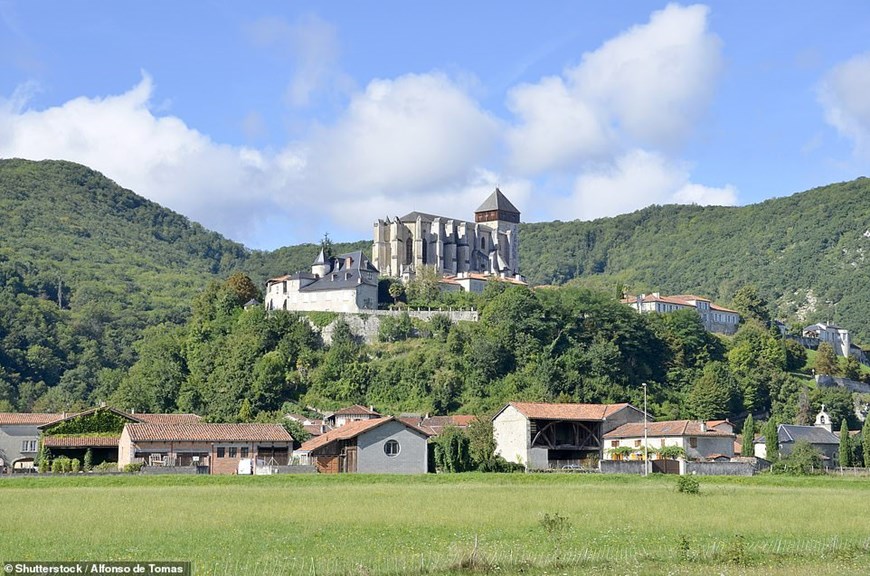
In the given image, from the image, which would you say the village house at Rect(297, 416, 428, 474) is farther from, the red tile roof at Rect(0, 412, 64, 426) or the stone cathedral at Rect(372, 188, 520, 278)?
the stone cathedral at Rect(372, 188, 520, 278)

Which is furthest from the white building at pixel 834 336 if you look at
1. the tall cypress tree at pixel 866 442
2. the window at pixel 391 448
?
the window at pixel 391 448

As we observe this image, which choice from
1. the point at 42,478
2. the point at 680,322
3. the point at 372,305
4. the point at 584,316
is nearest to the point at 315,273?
the point at 372,305

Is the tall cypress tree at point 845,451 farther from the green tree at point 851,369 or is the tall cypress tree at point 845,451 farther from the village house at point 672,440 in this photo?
the green tree at point 851,369

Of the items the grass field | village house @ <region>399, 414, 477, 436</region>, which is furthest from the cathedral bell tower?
the grass field

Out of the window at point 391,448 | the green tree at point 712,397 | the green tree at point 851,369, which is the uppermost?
the green tree at point 851,369

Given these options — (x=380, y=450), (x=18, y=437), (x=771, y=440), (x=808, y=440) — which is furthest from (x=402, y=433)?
(x=808, y=440)

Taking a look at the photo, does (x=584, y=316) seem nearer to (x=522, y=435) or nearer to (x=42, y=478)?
(x=522, y=435)

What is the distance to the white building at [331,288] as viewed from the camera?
118 m

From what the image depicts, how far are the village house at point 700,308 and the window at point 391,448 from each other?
212 ft

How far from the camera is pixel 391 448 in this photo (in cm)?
7181

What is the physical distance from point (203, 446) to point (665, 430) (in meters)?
31.7

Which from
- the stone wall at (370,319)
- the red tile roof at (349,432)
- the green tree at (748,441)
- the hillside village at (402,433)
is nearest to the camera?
the red tile roof at (349,432)

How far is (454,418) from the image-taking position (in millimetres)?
96875

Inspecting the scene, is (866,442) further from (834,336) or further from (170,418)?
(834,336)
